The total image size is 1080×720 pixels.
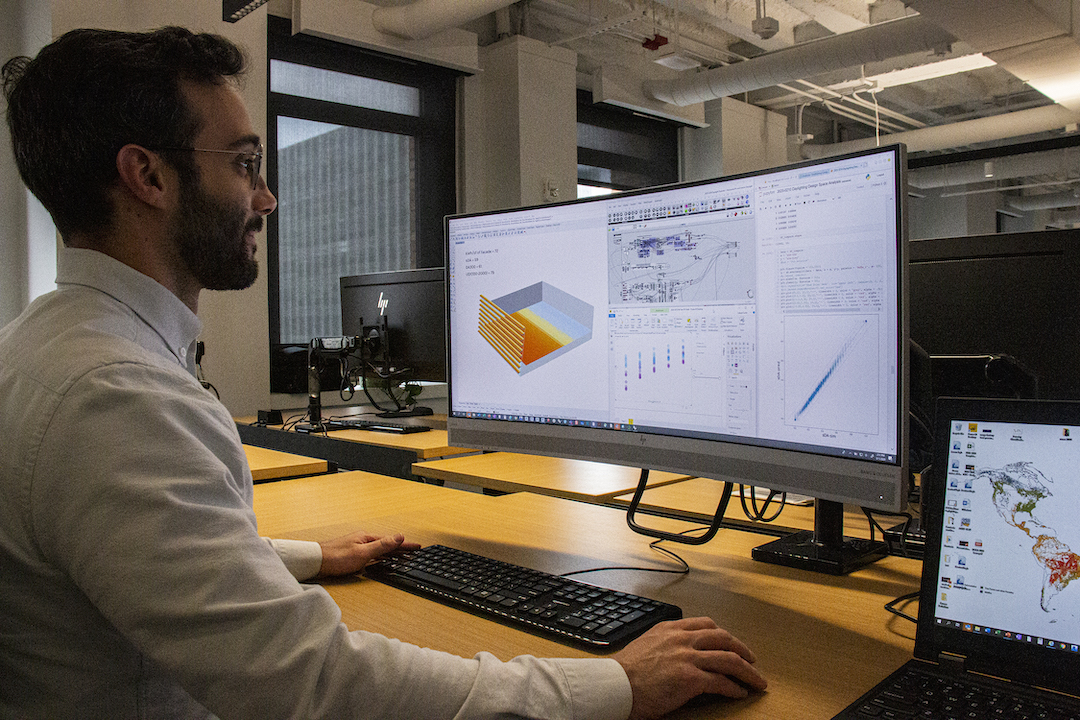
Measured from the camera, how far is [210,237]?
0.97 m

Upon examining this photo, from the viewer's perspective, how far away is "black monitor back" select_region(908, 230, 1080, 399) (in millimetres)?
1337

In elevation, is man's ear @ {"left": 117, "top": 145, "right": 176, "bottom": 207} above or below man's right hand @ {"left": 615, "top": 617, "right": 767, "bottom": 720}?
above

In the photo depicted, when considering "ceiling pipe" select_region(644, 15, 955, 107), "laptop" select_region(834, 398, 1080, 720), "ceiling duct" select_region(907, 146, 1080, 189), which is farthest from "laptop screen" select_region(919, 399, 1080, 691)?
"ceiling duct" select_region(907, 146, 1080, 189)

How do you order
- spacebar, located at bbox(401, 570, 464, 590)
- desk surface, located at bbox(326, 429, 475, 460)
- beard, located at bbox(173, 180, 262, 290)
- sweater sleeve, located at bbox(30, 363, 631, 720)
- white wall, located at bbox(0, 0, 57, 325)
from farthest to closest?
white wall, located at bbox(0, 0, 57, 325)
desk surface, located at bbox(326, 429, 475, 460)
spacebar, located at bbox(401, 570, 464, 590)
beard, located at bbox(173, 180, 262, 290)
sweater sleeve, located at bbox(30, 363, 631, 720)

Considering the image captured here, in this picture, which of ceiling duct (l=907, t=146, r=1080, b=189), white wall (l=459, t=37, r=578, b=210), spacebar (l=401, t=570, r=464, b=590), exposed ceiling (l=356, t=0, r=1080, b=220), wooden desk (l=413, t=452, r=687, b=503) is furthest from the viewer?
ceiling duct (l=907, t=146, r=1080, b=189)

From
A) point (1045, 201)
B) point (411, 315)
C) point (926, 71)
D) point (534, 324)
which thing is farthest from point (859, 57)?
point (1045, 201)

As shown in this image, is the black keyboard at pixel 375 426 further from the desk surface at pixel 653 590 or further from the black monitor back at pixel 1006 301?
the black monitor back at pixel 1006 301

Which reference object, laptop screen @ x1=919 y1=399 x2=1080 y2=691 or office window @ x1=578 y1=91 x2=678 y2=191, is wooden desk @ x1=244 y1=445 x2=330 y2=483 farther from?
office window @ x1=578 y1=91 x2=678 y2=191

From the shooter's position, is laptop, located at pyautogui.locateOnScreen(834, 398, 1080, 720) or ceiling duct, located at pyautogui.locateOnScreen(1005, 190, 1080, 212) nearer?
laptop, located at pyautogui.locateOnScreen(834, 398, 1080, 720)

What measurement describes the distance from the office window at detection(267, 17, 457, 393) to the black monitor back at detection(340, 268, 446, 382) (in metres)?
1.20

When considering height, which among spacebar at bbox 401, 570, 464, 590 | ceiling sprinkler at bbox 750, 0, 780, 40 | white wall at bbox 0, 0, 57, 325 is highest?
ceiling sprinkler at bbox 750, 0, 780, 40

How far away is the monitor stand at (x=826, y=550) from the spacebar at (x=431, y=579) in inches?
18.3

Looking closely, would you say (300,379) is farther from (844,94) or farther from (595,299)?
(844,94)

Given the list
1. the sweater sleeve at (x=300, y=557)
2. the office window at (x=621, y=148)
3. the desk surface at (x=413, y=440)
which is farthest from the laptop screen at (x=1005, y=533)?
the office window at (x=621, y=148)
